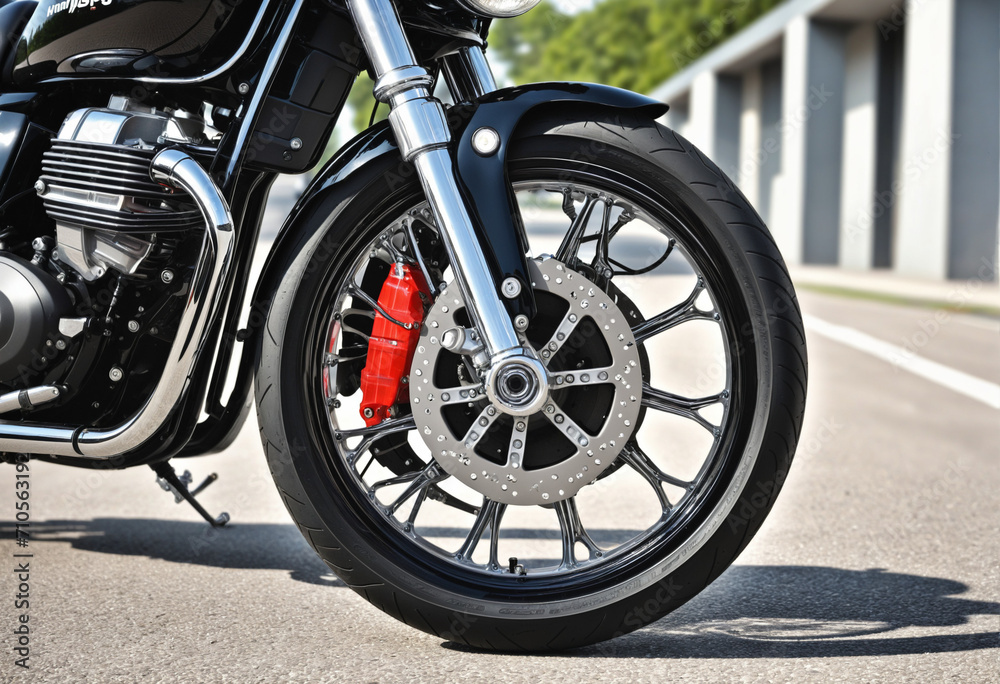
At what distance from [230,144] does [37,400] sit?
776 mm

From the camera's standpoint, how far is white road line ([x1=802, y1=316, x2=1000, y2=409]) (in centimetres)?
604

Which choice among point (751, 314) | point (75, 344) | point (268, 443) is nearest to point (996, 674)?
point (751, 314)

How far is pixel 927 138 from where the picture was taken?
18.4 metres

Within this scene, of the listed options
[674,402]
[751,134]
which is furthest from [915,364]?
[751,134]

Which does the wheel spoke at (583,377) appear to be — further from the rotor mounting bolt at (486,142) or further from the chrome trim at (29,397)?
the chrome trim at (29,397)

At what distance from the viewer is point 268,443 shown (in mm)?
2180

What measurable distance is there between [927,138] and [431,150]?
1855cm

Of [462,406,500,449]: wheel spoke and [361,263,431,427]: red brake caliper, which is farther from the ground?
[361,263,431,427]: red brake caliper

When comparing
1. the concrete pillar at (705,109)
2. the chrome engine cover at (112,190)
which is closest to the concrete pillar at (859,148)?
the concrete pillar at (705,109)

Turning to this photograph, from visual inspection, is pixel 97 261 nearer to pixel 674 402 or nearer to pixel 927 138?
pixel 674 402

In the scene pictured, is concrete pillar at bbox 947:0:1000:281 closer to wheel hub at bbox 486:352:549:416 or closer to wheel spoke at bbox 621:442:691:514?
wheel spoke at bbox 621:442:691:514

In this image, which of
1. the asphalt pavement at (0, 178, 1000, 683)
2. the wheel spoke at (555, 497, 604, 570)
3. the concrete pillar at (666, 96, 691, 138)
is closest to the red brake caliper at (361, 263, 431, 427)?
the wheel spoke at (555, 497, 604, 570)

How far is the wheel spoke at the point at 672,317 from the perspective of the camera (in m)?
2.19

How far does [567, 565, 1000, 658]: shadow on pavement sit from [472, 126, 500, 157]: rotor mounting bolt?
1029 mm
